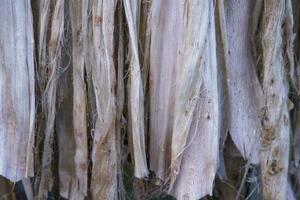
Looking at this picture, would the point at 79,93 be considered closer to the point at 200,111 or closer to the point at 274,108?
the point at 200,111

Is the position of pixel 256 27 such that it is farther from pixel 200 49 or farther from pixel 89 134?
pixel 89 134

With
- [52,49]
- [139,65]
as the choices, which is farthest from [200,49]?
[52,49]

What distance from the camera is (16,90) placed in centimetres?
58

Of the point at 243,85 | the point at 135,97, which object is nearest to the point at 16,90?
the point at 135,97

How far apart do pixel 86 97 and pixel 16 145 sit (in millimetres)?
118

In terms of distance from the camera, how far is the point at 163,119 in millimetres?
604

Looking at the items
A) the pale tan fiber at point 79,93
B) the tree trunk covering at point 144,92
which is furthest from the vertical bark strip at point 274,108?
the pale tan fiber at point 79,93

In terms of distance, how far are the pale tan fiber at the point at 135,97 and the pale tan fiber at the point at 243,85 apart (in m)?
0.13

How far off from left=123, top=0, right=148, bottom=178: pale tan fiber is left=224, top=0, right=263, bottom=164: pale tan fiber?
13 centimetres

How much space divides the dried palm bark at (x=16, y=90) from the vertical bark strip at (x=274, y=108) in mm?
330

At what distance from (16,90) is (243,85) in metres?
0.33

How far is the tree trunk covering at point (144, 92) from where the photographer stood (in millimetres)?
568

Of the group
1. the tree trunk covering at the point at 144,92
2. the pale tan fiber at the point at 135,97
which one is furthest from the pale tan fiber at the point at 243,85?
the pale tan fiber at the point at 135,97

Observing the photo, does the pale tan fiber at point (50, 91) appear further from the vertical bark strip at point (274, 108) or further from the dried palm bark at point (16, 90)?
the vertical bark strip at point (274, 108)
